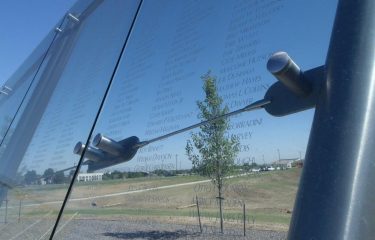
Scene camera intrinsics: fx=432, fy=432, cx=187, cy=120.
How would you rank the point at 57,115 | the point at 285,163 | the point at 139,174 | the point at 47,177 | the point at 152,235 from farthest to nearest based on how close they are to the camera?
the point at 152,235
the point at 57,115
the point at 47,177
the point at 139,174
the point at 285,163

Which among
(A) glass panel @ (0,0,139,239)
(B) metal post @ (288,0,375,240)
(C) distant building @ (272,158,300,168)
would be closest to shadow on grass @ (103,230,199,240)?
(A) glass panel @ (0,0,139,239)

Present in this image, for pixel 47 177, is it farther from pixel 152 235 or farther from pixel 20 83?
pixel 152 235

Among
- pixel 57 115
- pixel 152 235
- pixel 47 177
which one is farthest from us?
pixel 152 235

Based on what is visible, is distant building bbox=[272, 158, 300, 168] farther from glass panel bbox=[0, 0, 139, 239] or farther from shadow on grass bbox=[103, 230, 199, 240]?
shadow on grass bbox=[103, 230, 199, 240]

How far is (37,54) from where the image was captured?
343cm

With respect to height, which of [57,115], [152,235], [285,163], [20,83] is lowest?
[285,163]

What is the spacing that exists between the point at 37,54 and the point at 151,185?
88.0 inches

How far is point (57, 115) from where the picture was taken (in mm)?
2180

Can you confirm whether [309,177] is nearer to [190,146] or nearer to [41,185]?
[190,146]

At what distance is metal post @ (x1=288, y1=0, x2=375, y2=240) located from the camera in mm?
698

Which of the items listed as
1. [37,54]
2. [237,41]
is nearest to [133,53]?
[237,41]

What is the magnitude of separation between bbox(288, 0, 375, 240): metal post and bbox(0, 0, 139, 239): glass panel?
3.08ft

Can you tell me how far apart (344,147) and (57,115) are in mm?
1721

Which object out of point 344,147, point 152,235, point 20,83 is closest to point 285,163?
point 344,147
